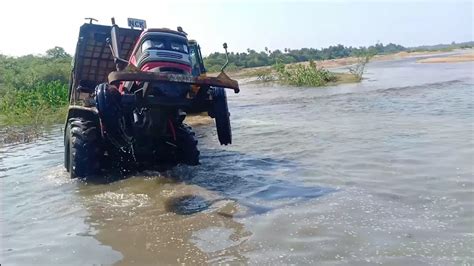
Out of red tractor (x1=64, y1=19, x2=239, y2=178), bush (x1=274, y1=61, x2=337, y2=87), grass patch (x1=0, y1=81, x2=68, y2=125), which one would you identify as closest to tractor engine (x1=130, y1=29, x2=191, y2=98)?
red tractor (x1=64, y1=19, x2=239, y2=178)

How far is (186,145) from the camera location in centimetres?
840

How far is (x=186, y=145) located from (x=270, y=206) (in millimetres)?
2867

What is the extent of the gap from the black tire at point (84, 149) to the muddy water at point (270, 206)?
0.26 metres

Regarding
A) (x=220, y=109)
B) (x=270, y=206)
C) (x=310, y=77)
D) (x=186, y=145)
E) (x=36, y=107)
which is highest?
(x=36, y=107)

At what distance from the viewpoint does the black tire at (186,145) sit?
834cm

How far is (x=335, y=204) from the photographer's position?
5.81 meters

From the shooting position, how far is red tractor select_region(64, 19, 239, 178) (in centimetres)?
644

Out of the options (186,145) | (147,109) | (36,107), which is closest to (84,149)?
(147,109)

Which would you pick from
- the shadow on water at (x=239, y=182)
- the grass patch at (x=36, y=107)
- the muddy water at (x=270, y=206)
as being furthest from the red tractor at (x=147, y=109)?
the grass patch at (x=36, y=107)

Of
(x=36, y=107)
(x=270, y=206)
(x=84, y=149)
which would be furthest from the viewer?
(x=36, y=107)

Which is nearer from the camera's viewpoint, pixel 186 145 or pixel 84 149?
pixel 84 149

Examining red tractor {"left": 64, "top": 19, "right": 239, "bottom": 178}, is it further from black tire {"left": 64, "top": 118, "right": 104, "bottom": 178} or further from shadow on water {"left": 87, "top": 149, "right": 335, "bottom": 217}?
shadow on water {"left": 87, "top": 149, "right": 335, "bottom": 217}

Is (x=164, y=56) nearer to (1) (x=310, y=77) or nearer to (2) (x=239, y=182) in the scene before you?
(2) (x=239, y=182)

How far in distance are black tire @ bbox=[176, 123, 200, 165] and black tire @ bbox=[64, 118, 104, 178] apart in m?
1.35
